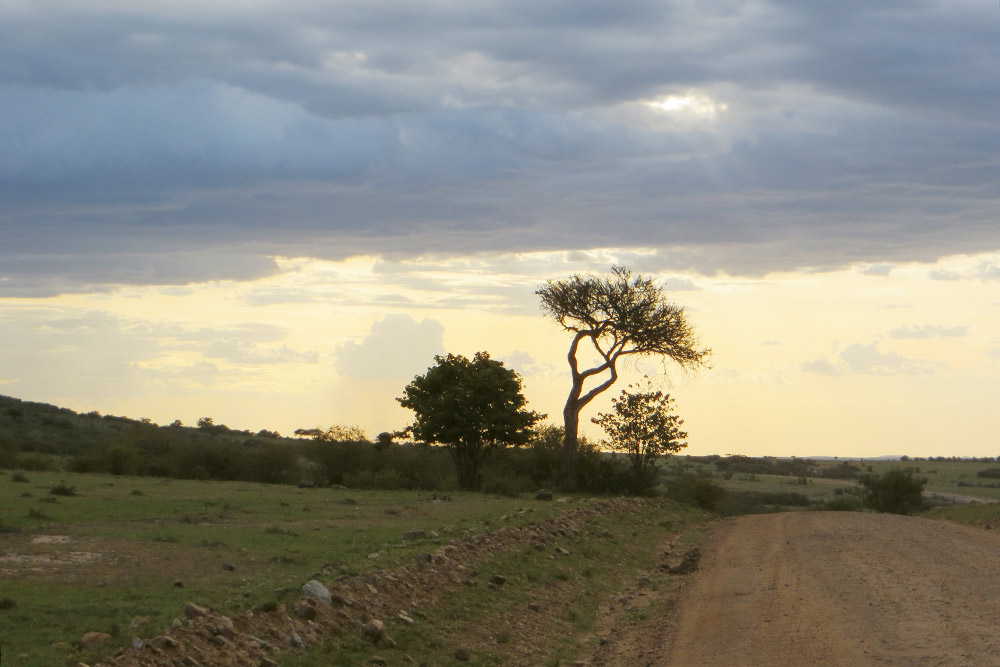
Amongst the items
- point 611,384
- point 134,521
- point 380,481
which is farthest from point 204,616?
point 611,384

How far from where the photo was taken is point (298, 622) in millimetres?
11062

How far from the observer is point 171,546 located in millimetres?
18141

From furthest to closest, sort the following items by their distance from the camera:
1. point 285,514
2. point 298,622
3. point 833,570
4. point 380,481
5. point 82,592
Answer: point 380,481, point 285,514, point 833,570, point 82,592, point 298,622

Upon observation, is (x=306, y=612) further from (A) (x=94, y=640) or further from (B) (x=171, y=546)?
(B) (x=171, y=546)

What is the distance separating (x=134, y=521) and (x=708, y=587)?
13.2 meters

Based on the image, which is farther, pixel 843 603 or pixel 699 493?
pixel 699 493

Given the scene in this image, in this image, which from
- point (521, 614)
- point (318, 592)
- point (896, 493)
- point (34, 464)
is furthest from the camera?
point (34, 464)

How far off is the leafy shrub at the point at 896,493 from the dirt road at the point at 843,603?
19022 millimetres

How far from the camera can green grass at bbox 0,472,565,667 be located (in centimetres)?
1108

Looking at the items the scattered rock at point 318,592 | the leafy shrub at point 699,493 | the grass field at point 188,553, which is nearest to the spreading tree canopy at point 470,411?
the leafy shrub at point 699,493

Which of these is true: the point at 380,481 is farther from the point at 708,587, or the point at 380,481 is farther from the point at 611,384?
the point at 708,587

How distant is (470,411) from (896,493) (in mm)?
18735

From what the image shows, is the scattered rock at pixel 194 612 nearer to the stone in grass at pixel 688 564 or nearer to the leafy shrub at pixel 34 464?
the stone in grass at pixel 688 564

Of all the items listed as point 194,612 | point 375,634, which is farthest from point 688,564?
point 194,612
